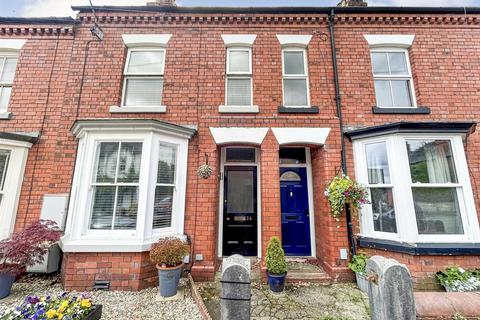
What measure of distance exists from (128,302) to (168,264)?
2.86 feet

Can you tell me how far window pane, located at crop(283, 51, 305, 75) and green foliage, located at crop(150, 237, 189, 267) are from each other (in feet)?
16.7

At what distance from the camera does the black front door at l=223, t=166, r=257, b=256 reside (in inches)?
224

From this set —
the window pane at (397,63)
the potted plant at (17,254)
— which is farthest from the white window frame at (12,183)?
the window pane at (397,63)

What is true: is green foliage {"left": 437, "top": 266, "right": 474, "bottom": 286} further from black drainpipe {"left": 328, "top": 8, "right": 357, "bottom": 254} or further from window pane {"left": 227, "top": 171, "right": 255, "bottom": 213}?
window pane {"left": 227, "top": 171, "right": 255, "bottom": 213}

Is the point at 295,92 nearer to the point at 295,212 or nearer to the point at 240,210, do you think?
the point at 295,212

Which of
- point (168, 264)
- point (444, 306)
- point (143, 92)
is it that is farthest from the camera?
point (143, 92)

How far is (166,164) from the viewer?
491cm

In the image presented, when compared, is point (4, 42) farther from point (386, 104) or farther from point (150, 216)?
point (386, 104)

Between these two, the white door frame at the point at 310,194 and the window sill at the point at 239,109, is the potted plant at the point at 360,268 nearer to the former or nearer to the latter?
the white door frame at the point at 310,194

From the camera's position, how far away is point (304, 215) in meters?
5.84

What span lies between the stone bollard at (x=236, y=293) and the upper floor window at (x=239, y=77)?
420 cm

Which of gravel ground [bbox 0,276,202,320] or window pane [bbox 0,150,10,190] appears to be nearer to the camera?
gravel ground [bbox 0,276,202,320]

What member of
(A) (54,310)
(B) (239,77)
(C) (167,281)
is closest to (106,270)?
(C) (167,281)

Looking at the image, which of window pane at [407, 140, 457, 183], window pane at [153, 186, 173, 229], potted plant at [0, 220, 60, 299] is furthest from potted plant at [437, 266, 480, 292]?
potted plant at [0, 220, 60, 299]
